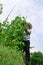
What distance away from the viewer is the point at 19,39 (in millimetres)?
10531

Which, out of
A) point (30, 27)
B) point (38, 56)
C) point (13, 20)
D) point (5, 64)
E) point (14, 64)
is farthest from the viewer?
point (38, 56)

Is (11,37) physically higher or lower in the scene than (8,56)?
higher

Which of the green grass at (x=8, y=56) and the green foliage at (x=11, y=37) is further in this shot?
the green foliage at (x=11, y=37)

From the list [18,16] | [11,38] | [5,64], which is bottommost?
[5,64]

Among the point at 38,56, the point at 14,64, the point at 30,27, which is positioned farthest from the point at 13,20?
the point at 38,56

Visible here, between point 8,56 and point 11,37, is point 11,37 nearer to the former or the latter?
point 11,37

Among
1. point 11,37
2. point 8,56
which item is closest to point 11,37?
point 11,37

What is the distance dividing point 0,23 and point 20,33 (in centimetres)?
84

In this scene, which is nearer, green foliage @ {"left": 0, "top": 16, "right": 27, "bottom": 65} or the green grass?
the green grass

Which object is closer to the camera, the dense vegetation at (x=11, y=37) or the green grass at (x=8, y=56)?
the green grass at (x=8, y=56)

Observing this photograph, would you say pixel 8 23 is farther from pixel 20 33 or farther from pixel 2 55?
pixel 2 55

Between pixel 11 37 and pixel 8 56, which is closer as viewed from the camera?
pixel 8 56

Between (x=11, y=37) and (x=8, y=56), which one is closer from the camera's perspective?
(x=8, y=56)

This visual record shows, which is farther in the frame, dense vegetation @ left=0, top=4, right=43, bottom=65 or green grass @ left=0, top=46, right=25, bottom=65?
dense vegetation @ left=0, top=4, right=43, bottom=65
